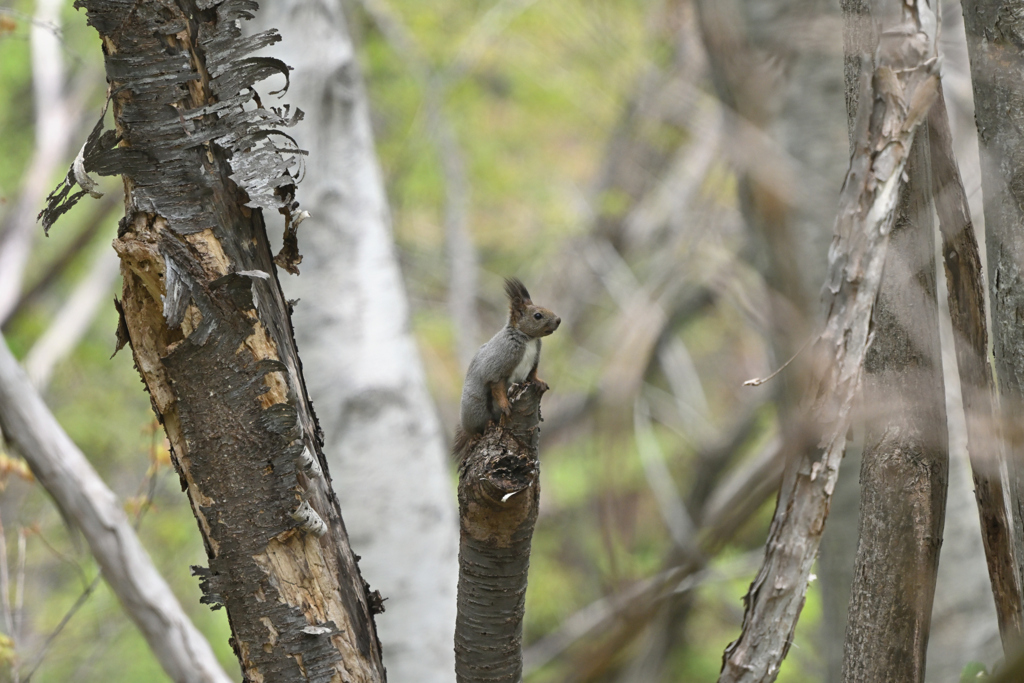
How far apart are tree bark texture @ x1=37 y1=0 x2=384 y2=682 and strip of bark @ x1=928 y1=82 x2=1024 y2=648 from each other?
1.02 metres

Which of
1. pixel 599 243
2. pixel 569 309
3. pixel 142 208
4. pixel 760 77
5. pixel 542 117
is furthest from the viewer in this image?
pixel 542 117

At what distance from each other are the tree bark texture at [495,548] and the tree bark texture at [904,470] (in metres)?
0.56

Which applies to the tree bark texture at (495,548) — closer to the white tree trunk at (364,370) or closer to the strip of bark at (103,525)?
the strip of bark at (103,525)

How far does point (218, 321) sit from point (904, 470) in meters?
1.12

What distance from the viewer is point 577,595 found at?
670 centimetres

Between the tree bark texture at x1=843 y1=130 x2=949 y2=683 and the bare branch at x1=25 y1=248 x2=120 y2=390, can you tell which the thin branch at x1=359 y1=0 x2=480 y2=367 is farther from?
the tree bark texture at x1=843 y1=130 x2=949 y2=683

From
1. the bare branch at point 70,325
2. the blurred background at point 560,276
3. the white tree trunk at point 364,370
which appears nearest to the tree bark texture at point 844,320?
the blurred background at point 560,276

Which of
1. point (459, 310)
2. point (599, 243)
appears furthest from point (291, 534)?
point (599, 243)

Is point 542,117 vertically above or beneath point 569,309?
above

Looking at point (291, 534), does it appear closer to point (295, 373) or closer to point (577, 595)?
point (295, 373)

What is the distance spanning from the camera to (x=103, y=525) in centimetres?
195

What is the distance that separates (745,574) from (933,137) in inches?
163

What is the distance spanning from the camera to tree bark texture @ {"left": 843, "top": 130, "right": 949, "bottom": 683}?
131 cm

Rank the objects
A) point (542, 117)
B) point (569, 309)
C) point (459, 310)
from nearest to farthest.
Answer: point (459, 310) → point (569, 309) → point (542, 117)
